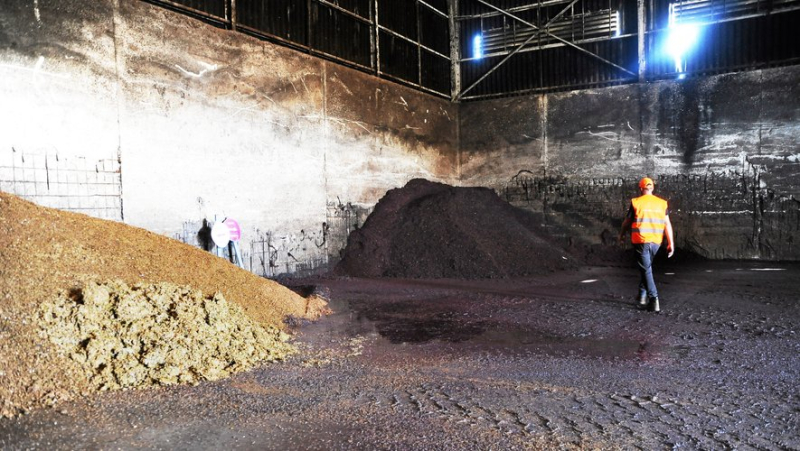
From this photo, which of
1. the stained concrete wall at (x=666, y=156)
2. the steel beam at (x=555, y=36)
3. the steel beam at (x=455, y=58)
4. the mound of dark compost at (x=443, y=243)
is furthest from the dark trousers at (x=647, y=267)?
the steel beam at (x=455, y=58)

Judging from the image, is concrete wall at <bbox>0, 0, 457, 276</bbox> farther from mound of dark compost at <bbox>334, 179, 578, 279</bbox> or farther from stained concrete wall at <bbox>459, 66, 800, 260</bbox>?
stained concrete wall at <bbox>459, 66, 800, 260</bbox>

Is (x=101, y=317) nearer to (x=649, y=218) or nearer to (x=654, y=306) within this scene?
(x=654, y=306)

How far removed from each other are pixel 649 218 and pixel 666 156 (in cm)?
824

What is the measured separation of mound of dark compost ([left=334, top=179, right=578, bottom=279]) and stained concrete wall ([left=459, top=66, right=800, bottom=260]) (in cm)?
245

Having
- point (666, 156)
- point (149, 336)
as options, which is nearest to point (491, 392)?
point (149, 336)

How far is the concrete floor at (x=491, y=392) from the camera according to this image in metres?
3.33

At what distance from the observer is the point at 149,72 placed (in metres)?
8.58

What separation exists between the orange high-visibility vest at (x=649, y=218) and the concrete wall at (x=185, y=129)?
638 cm

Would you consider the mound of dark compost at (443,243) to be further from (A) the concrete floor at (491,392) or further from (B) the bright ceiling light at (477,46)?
(B) the bright ceiling light at (477,46)

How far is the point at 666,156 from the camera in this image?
14.6m

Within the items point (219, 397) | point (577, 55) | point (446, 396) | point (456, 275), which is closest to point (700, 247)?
point (577, 55)

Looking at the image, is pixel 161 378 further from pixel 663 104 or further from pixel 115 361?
pixel 663 104

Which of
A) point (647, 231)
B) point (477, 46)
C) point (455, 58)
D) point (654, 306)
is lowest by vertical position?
point (654, 306)

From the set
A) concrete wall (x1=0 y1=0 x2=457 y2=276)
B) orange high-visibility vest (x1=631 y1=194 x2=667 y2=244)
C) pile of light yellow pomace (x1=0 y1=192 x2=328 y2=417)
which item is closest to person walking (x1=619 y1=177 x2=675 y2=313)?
orange high-visibility vest (x1=631 y1=194 x2=667 y2=244)
